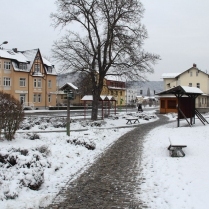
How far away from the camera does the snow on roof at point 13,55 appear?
52625 mm

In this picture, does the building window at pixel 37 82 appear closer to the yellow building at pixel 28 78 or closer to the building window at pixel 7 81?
the yellow building at pixel 28 78

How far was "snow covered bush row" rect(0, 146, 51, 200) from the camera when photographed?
6.61 m

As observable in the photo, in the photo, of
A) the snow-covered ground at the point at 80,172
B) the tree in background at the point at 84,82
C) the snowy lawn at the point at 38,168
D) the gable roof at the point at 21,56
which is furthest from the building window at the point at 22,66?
the snow-covered ground at the point at 80,172

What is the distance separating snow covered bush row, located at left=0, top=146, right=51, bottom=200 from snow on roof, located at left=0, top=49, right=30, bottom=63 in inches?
1864

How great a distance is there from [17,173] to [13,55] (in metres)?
50.8

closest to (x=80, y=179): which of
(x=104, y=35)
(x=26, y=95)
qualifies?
(x=104, y=35)

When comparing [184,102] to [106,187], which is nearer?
[106,187]

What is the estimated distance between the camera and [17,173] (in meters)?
7.40

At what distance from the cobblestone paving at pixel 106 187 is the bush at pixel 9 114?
4.09 meters

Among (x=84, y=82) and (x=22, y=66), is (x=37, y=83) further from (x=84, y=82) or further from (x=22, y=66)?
(x=84, y=82)

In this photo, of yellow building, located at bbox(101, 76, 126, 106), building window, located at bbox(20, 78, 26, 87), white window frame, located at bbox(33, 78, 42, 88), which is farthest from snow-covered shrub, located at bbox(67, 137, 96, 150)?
white window frame, located at bbox(33, 78, 42, 88)

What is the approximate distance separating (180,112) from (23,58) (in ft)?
135

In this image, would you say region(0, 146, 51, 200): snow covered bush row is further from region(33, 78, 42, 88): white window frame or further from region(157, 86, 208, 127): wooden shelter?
region(33, 78, 42, 88): white window frame

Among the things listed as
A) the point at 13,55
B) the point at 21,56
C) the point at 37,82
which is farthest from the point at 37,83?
the point at 13,55
